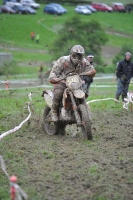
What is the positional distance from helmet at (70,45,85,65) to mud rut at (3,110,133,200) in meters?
1.69

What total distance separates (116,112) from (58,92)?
15.5ft

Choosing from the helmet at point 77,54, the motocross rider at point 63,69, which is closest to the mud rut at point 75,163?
the motocross rider at point 63,69

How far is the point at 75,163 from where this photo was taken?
9.52 m

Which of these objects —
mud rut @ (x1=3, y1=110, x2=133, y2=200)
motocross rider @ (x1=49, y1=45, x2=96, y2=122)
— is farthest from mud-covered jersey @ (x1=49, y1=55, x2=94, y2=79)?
mud rut @ (x1=3, y1=110, x2=133, y2=200)

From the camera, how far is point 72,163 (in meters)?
9.52

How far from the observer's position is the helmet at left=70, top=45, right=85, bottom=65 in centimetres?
1182

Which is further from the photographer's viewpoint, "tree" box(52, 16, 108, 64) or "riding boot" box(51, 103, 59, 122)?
"tree" box(52, 16, 108, 64)

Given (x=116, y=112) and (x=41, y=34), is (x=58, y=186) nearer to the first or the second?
(x=116, y=112)

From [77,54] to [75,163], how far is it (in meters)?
3.15

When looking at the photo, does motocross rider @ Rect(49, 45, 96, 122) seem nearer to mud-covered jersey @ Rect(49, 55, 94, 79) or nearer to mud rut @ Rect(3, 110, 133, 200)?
mud-covered jersey @ Rect(49, 55, 94, 79)

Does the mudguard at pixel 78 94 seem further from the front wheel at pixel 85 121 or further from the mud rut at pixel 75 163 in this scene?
the mud rut at pixel 75 163

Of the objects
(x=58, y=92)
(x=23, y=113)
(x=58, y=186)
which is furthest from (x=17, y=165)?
(x=23, y=113)

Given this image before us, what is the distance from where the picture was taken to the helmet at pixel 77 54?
1182 centimetres

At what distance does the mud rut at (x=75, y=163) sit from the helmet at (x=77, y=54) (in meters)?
1.69
